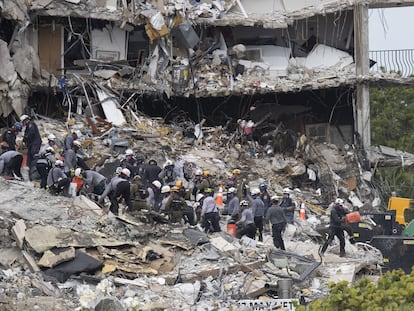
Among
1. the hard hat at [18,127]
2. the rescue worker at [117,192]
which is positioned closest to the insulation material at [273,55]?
the hard hat at [18,127]

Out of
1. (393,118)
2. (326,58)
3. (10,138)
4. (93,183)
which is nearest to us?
(93,183)

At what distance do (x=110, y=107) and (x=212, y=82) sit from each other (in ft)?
12.4

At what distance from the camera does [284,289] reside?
16797 mm

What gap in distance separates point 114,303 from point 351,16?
67.9 feet

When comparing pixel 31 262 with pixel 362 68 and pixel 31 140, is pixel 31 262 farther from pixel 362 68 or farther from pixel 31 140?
pixel 362 68

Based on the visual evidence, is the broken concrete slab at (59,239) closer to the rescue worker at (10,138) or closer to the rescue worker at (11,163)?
the rescue worker at (11,163)

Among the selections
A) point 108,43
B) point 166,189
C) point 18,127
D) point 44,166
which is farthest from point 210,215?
point 108,43

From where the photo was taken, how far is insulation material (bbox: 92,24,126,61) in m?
31.3

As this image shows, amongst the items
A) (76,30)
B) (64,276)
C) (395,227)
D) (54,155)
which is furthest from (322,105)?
(64,276)

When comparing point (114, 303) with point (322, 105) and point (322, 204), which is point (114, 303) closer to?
point (322, 204)

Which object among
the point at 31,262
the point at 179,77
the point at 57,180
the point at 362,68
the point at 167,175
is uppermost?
the point at 362,68

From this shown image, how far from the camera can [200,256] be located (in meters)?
18.2

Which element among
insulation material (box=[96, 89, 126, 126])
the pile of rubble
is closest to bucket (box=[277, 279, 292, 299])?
the pile of rubble

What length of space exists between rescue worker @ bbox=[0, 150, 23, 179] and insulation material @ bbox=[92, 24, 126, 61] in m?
10.5
